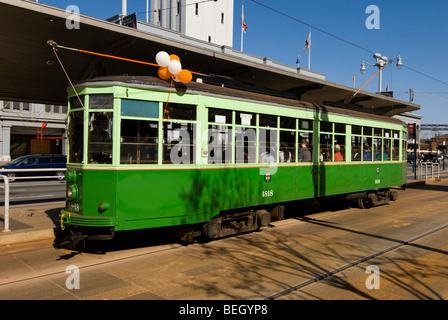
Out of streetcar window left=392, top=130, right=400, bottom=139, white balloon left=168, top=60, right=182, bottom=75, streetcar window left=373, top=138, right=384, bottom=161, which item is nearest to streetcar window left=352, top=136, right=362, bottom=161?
streetcar window left=373, top=138, right=384, bottom=161

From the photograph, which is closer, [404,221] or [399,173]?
[404,221]

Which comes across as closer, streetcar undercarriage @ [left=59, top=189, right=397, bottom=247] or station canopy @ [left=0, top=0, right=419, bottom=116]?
streetcar undercarriage @ [left=59, top=189, right=397, bottom=247]

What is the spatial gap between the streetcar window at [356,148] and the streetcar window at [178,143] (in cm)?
611

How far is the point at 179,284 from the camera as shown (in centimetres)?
523

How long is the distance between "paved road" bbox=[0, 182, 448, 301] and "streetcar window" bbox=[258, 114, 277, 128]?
8.08 ft

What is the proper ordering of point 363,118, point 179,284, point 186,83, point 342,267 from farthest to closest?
1. point 363,118
2. point 186,83
3. point 342,267
4. point 179,284

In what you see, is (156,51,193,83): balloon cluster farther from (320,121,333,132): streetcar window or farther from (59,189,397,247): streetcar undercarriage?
(320,121,333,132): streetcar window

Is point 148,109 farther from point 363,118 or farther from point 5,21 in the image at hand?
point 363,118

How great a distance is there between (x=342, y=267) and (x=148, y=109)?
4172 millimetres

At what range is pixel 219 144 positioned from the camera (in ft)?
24.7

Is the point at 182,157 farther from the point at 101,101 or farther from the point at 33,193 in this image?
the point at 33,193

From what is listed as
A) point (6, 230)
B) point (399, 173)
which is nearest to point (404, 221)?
point (399, 173)

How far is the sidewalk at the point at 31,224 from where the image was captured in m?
7.29

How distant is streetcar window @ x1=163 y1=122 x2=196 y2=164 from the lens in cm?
675
